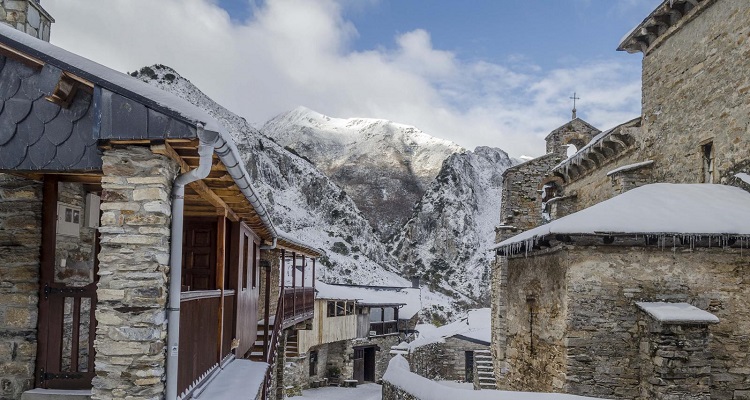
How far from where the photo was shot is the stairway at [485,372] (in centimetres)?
1925

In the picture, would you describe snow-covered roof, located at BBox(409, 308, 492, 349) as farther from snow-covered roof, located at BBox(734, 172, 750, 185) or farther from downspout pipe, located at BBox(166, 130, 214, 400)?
downspout pipe, located at BBox(166, 130, 214, 400)

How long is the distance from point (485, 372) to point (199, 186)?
15884 mm

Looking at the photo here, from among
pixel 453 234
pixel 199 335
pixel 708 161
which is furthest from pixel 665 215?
pixel 453 234

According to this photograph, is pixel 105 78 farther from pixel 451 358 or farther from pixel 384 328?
pixel 384 328

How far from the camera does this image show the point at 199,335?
6379 mm

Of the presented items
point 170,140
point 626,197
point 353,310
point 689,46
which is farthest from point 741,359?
point 353,310

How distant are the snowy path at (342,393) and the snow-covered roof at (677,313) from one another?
18348 mm

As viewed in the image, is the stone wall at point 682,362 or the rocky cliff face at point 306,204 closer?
the stone wall at point 682,362

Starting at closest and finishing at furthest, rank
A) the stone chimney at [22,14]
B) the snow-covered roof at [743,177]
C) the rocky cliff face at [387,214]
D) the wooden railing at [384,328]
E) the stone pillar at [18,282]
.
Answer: the stone pillar at [18,282] < the stone chimney at [22,14] < the snow-covered roof at [743,177] < the wooden railing at [384,328] < the rocky cliff face at [387,214]

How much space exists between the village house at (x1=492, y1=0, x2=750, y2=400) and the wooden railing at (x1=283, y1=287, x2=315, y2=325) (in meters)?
7.25

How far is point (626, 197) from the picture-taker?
10570mm

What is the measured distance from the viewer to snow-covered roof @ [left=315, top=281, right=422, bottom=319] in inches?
1308

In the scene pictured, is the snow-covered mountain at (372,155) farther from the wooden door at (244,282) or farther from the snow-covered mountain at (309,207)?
the wooden door at (244,282)

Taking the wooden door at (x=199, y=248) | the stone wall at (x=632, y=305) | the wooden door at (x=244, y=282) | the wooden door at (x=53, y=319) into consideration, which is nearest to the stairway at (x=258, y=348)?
the wooden door at (x=244, y=282)
